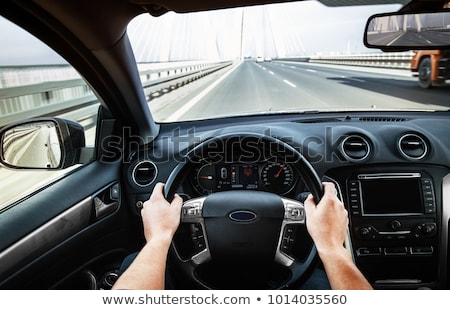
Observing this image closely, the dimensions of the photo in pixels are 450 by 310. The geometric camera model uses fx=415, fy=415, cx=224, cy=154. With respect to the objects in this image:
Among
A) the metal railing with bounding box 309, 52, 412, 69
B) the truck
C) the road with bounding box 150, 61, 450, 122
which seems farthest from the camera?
the metal railing with bounding box 309, 52, 412, 69

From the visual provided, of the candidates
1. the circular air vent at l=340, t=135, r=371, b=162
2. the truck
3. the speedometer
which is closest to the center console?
the circular air vent at l=340, t=135, r=371, b=162

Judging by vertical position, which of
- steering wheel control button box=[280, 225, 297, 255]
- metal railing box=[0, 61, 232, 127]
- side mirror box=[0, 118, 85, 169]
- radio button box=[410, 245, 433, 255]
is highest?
metal railing box=[0, 61, 232, 127]

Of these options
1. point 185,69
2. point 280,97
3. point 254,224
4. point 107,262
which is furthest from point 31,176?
point 185,69

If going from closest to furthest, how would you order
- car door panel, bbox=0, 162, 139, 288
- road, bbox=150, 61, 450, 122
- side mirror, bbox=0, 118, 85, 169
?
car door panel, bbox=0, 162, 139, 288 → side mirror, bbox=0, 118, 85, 169 → road, bbox=150, 61, 450, 122

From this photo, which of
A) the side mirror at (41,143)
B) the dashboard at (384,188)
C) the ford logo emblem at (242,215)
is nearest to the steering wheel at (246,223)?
the ford logo emblem at (242,215)

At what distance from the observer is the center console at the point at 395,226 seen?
2299 mm

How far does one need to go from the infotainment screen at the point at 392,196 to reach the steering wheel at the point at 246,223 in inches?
21.5

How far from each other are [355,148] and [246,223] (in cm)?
90

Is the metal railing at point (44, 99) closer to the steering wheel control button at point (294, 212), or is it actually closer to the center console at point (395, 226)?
the steering wheel control button at point (294, 212)

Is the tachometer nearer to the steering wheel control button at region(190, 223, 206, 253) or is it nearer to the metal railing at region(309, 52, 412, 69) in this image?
the steering wheel control button at region(190, 223, 206, 253)

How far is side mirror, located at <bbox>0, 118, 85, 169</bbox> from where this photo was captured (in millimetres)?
2029

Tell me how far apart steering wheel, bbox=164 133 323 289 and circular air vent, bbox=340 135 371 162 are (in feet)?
1.75

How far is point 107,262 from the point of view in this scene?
2352mm

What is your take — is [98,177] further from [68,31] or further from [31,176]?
[68,31]
